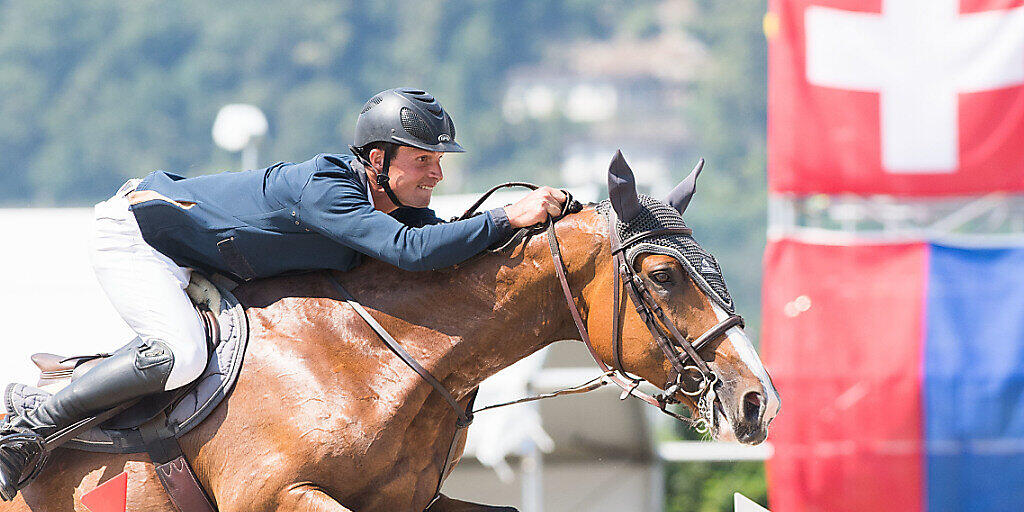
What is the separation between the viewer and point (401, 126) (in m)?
4.53

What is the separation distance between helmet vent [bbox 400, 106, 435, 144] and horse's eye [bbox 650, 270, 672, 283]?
975 mm

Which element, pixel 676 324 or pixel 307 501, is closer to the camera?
pixel 307 501

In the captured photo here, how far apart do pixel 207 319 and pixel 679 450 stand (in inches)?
298

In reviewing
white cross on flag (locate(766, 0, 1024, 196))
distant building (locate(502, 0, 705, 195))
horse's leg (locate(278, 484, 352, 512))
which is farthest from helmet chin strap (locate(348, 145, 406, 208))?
distant building (locate(502, 0, 705, 195))

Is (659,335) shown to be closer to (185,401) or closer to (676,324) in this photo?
(676,324)

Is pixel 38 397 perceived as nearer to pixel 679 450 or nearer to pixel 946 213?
pixel 679 450

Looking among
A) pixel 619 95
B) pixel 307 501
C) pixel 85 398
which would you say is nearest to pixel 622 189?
pixel 307 501

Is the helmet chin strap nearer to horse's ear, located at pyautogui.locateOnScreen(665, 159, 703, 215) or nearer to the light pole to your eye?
horse's ear, located at pyautogui.locateOnScreen(665, 159, 703, 215)

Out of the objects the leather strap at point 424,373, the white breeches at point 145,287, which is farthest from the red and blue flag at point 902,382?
the white breeches at point 145,287

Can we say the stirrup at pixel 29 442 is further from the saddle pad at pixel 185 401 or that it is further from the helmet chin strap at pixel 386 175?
the helmet chin strap at pixel 386 175

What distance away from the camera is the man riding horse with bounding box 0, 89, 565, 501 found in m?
4.23

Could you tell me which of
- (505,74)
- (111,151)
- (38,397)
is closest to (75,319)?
(38,397)

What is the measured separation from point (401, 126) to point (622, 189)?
88 centimetres

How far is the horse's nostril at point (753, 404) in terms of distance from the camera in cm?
406
